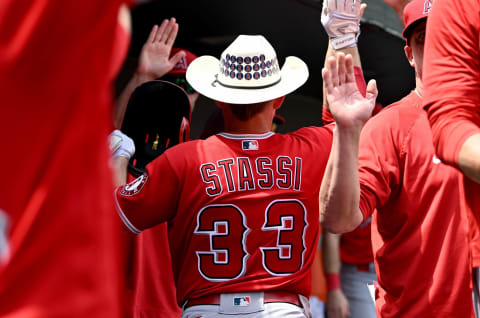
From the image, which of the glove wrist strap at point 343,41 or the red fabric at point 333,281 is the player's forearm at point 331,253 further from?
the glove wrist strap at point 343,41

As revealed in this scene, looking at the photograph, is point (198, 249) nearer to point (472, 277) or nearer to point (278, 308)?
point (278, 308)

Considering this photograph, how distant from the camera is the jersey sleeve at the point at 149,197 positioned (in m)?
2.71

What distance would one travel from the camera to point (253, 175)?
2740 mm

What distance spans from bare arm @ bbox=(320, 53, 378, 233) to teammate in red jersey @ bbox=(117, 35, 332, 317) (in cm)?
66

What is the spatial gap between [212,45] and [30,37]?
5.22 metres

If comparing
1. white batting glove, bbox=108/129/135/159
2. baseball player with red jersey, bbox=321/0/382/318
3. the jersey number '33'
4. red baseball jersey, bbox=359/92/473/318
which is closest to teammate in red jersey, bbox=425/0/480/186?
red baseball jersey, bbox=359/92/473/318

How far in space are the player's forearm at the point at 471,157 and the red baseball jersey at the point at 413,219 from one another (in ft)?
1.65

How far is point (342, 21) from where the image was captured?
2.72 m

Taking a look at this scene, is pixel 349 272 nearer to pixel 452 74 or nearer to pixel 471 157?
pixel 452 74

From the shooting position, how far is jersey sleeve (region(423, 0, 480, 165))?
5.50 ft

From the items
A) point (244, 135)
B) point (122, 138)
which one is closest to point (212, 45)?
point (122, 138)

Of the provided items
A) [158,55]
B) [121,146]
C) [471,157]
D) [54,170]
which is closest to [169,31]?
[158,55]

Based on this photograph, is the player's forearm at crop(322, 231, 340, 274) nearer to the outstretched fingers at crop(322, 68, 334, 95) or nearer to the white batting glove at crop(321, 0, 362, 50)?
the white batting glove at crop(321, 0, 362, 50)

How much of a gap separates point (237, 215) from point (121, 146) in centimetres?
89
